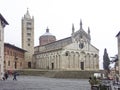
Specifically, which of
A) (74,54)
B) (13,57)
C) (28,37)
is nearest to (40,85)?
(13,57)

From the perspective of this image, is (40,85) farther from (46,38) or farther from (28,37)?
(46,38)

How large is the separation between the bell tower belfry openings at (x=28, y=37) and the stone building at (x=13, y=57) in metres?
4.58

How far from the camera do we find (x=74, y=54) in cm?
10188

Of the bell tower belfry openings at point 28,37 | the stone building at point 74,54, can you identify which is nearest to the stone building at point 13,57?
the bell tower belfry openings at point 28,37

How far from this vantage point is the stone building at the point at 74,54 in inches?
3917

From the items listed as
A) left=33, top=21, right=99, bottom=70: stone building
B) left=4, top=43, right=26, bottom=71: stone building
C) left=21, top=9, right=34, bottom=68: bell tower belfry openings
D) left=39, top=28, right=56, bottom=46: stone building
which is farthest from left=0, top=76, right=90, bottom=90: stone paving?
left=39, top=28, right=56, bottom=46: stone building

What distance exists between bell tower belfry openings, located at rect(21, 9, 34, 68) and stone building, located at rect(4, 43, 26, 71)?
4.58 meters

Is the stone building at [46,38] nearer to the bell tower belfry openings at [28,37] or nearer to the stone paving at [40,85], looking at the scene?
the bell tower belfry openings at [28,37]

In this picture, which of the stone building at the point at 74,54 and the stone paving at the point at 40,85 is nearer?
the stone paving at the point at 40,85

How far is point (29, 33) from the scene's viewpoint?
117500 mm

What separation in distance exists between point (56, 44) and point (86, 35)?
1096 cm

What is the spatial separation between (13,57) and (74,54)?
59.6ft

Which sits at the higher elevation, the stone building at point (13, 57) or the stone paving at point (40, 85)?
the stone building at point (13, 57)

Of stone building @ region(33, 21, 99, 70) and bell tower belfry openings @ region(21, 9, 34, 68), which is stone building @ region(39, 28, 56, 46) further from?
stone building @ region(33, 21, 99, 70)
